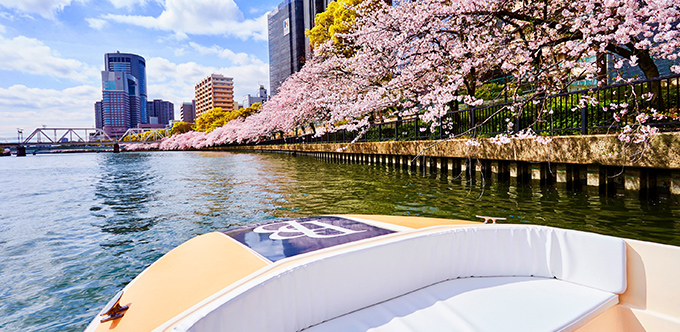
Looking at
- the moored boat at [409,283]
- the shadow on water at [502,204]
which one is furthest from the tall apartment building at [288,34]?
the moored boat at [409,283]

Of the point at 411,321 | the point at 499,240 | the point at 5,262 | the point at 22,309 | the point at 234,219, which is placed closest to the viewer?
the point at 411,321

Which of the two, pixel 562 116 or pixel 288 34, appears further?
pixel 288 34

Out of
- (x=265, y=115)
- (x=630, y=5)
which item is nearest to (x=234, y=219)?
(x=630, y=5)

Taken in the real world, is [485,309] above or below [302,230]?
below

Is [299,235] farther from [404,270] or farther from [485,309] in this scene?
[485,309]

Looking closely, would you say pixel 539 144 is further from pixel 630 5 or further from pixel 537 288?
pixel 537 288

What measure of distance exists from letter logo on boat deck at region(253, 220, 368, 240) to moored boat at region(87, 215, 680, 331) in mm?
14

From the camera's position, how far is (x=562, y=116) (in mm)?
8641

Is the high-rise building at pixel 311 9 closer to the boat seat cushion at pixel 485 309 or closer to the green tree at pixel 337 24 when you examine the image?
the green tree at pixel 337 24

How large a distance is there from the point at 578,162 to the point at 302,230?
24.3ft

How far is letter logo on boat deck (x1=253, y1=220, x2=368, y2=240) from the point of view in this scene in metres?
2.48

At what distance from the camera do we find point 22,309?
12.2 feet

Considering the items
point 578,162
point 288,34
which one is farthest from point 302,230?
point 288,34

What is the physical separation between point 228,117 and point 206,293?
7694 cm
